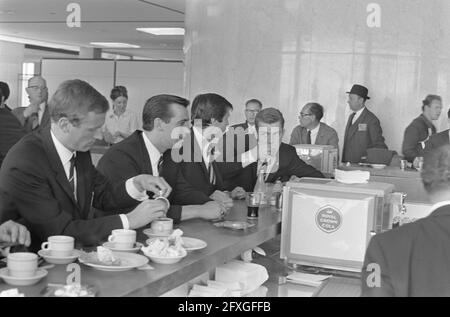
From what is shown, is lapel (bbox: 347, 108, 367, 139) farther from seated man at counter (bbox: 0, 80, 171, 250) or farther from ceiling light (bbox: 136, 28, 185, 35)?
ceiling light (bbox: 136, 28, 185, 35)

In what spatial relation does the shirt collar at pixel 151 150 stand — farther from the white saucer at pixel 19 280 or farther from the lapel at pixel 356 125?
the lapel at pixel 356 125

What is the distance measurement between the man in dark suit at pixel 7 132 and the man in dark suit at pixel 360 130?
157 inches

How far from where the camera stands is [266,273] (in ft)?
9.29

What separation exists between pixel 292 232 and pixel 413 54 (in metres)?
5.30

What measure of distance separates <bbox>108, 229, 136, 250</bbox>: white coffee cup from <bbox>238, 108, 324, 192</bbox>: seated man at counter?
2.06 metres

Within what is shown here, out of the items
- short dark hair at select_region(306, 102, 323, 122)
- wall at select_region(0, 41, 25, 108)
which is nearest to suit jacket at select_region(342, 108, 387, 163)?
short dark hair at select_region(306, 102, 323, 122)

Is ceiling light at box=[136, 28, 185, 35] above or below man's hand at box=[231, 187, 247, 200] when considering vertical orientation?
above

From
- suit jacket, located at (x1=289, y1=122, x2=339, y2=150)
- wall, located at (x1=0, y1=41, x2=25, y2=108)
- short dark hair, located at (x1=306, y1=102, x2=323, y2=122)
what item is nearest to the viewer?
suit jacket, located at (x1=289, y1=122, x2=339, y2=150)

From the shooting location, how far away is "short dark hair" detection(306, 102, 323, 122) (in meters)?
7.54

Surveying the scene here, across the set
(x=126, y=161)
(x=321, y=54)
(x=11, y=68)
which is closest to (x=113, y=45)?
(x=11, y=68)

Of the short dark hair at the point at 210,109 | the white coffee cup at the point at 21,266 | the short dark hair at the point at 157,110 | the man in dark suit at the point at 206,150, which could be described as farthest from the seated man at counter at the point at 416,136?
the white coffee cup at the point at 21,266

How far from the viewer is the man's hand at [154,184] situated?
2889 mm

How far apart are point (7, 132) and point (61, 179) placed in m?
2.48
